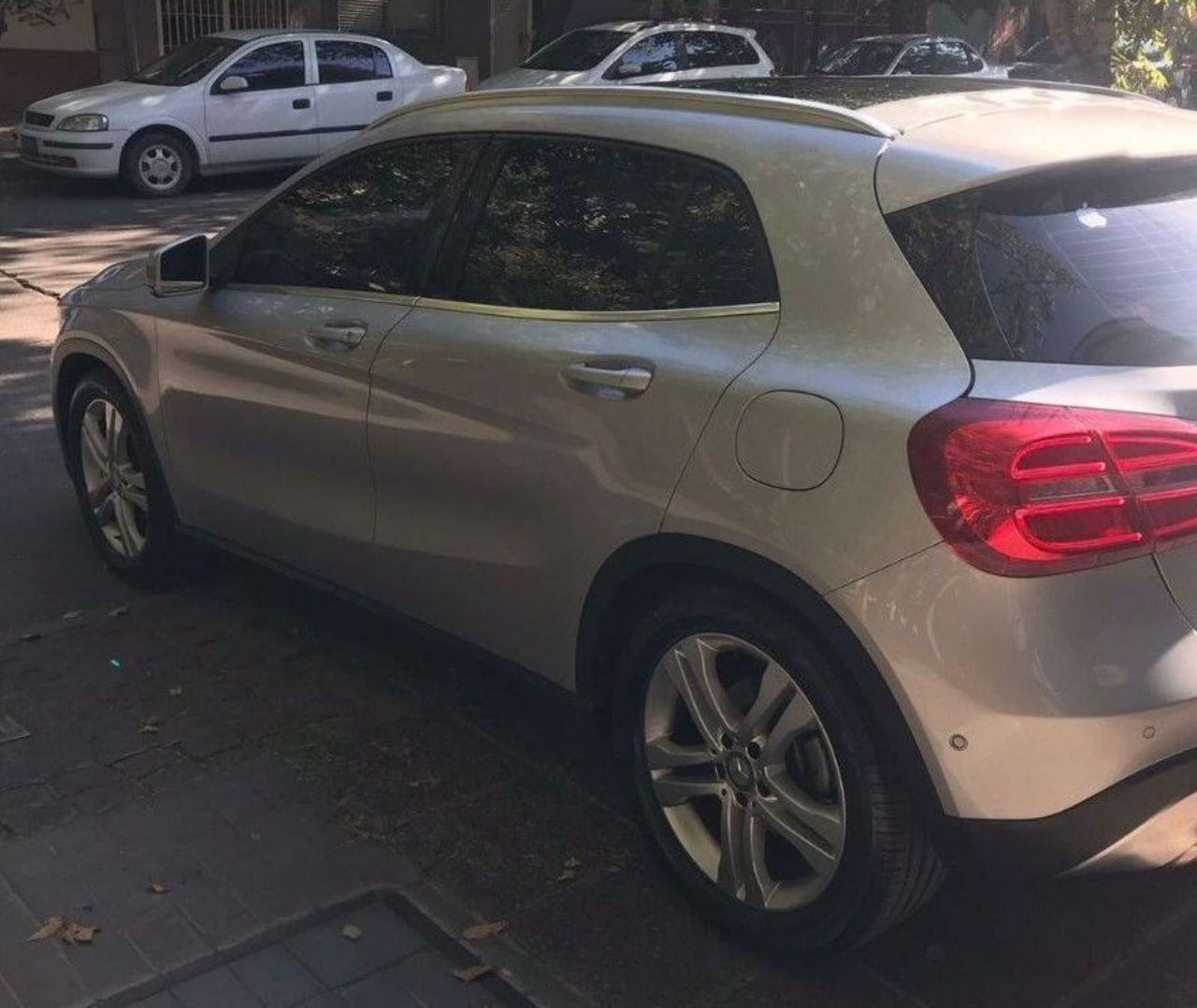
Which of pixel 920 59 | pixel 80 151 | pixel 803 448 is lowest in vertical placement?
pixel 80 151

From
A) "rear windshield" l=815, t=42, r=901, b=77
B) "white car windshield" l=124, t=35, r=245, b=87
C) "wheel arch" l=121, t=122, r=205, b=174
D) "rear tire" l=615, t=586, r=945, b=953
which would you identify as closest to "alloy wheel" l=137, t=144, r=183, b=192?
"wheel arch" l=121, t=122, r=205, b=174

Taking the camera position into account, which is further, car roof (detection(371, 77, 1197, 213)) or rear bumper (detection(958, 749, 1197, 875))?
car roof (detection(371, 77, 1197, 213))

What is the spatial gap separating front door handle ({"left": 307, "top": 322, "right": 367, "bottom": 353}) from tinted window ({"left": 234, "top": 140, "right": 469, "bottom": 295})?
0.12 m

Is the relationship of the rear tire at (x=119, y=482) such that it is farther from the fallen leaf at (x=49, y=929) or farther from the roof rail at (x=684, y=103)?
the fallen leaf at (x=49, y=929)

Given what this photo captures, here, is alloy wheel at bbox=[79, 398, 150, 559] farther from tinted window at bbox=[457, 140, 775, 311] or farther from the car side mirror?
tinted window at bbox=[457, 140, 775, 311]

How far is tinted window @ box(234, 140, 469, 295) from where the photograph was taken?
395cm

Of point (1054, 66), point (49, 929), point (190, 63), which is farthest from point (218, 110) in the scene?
point (49, 929)

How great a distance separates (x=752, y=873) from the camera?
3117 mm

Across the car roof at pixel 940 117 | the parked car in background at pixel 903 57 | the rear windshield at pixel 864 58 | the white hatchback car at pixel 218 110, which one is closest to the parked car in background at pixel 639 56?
the white hatchback car at pixel 218 110

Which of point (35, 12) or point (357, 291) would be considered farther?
point (35, 12)

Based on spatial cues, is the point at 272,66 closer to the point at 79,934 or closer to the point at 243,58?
the point at 243,58

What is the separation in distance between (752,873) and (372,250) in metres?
1.99

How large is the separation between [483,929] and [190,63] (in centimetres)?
1385

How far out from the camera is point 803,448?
9.30 feet
